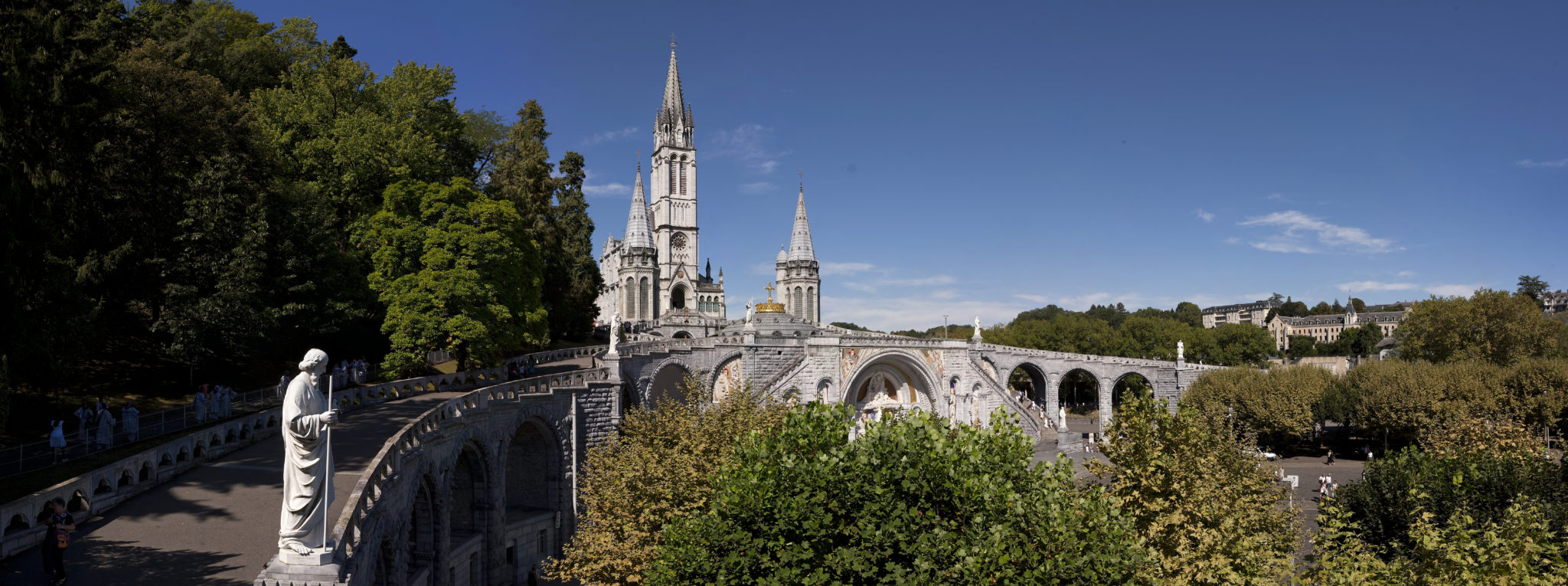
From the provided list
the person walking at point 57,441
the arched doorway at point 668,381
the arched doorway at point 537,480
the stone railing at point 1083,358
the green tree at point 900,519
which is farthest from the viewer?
Result: the stone railing at point 1083,358

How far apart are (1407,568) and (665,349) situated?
29.1 m

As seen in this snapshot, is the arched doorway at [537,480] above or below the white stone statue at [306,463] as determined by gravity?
below

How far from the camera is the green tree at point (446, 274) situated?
24.7m

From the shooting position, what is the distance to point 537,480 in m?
25.0

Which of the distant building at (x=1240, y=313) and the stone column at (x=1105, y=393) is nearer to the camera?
the stone column at (x=1105, y=393)

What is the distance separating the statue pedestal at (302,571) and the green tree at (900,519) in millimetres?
4820

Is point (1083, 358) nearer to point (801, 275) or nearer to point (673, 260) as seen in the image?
point (801, 275)

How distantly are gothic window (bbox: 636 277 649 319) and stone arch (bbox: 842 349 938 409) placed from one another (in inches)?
882

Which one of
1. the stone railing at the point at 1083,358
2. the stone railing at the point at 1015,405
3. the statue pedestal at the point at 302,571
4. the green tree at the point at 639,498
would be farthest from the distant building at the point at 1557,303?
the statue pedestal at the point at 302,571

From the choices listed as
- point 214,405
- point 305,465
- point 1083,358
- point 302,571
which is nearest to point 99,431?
point 214,405

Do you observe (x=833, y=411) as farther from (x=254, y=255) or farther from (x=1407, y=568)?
(x=254, y=255)

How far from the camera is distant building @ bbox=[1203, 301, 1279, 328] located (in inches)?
5886

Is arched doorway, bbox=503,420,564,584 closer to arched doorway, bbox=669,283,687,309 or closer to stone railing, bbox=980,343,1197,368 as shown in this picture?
stone railing, bbox=980,343,1197,368

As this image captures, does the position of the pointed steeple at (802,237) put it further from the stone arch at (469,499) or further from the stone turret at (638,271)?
the stone arch at (469,499)
